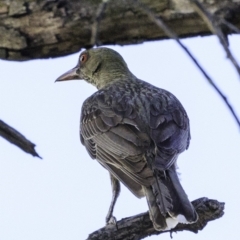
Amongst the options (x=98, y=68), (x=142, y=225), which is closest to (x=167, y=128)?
(x=142, y=225)

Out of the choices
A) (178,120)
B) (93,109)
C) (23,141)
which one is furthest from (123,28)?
(93,109)

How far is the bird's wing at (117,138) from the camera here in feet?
18.0

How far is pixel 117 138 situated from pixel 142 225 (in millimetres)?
1195

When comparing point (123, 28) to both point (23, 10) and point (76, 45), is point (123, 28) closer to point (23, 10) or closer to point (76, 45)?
point (76, 45)

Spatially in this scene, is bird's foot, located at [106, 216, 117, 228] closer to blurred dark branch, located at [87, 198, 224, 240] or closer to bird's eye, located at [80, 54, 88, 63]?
blurred dark branch, located at [87, 198, 224, 240]

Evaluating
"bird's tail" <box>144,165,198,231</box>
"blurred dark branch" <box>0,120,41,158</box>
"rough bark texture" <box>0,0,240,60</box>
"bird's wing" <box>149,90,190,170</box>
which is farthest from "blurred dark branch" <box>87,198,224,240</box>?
"rough bark texture" <box>0,0,240,60</box>

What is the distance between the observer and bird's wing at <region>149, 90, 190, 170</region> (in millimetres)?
5641

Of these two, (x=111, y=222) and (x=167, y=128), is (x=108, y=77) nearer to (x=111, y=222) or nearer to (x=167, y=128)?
(x=167, y=128)

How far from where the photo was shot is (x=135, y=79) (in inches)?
316

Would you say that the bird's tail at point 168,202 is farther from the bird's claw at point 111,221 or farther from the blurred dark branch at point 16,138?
the blurred dark branch at point 16,138

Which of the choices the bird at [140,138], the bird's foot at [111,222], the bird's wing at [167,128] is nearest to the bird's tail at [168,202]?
the bird at [140,138]

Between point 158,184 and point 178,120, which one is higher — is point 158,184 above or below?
below

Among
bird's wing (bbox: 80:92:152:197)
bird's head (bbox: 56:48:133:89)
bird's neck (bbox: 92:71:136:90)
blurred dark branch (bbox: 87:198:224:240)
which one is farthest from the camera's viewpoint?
bird's head (bbox: 56:48:133:89)

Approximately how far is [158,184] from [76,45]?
1331 mm
